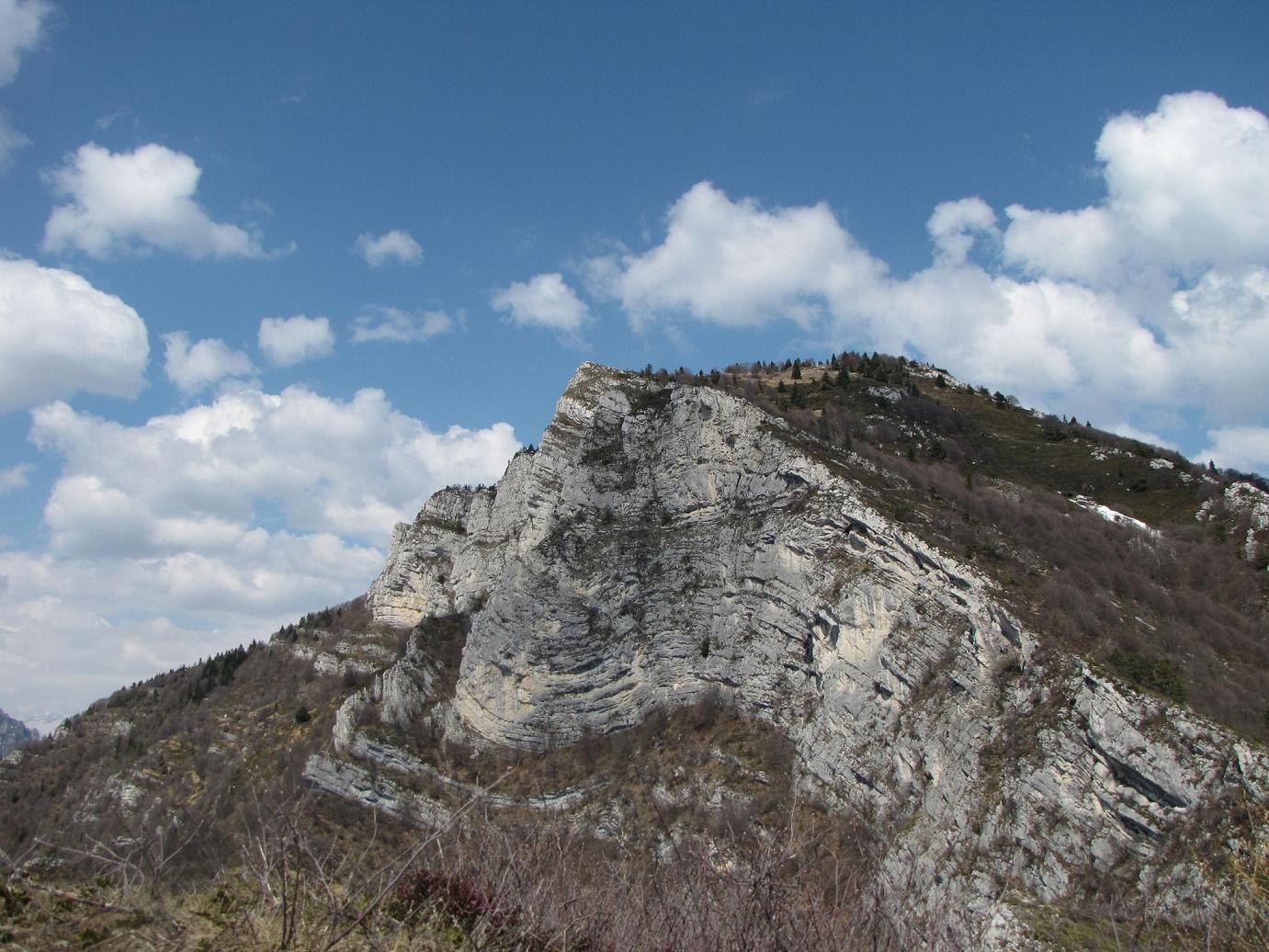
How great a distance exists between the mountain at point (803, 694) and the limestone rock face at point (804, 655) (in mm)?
154

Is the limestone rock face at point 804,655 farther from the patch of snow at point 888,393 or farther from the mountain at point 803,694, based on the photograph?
the patch of snow at point 888,393

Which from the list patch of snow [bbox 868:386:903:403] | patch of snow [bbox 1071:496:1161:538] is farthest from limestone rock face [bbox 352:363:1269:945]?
patch of snow [bbox 868:386:903:403]

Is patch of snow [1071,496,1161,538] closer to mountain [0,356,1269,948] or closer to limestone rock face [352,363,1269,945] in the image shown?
mountain [0,356,1269,948]

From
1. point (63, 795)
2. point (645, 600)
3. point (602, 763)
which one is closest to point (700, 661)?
point (645, 600)

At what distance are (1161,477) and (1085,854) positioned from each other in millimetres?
45984

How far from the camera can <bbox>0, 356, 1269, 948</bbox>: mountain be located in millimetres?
22562

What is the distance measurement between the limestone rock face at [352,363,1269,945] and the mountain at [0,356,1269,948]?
0.50 ft

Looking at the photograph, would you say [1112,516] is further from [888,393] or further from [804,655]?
[888,393]

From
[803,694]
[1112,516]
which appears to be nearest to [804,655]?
[803,694]

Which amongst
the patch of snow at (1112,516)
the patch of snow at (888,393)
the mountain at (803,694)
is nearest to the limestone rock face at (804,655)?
the mountain at (803,694)

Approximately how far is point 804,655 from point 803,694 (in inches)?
84.2

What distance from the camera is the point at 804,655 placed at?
43.0 metres

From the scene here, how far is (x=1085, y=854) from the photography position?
27516 mm

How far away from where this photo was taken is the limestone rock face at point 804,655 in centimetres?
2827
